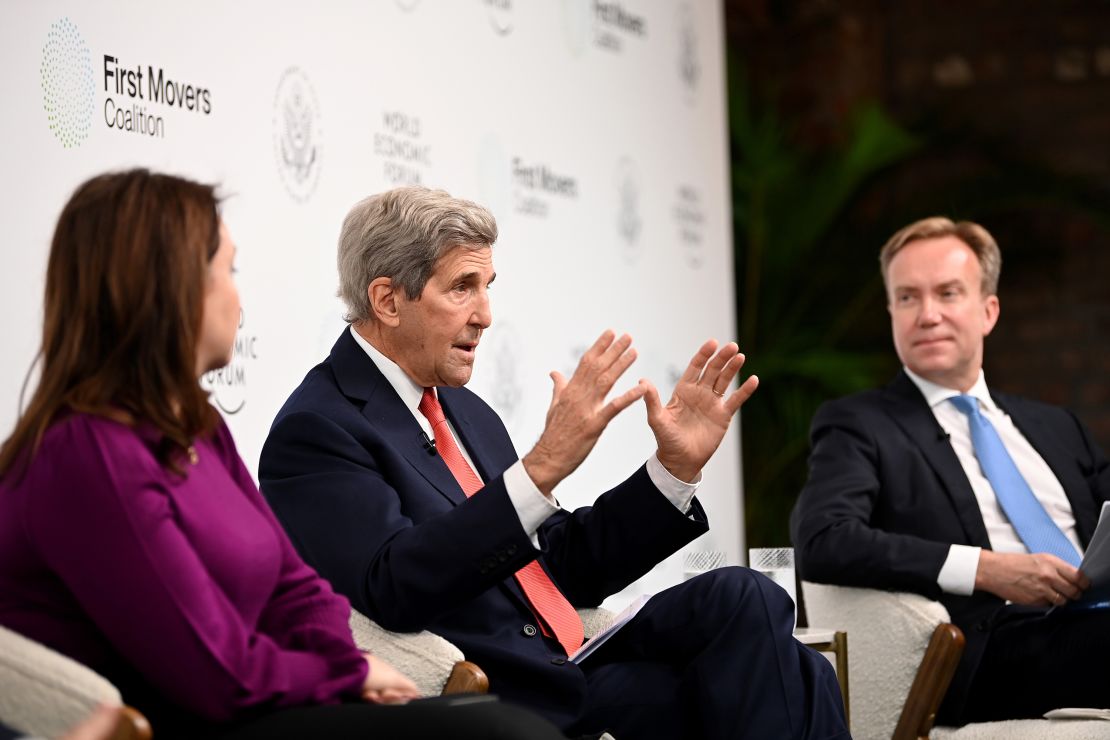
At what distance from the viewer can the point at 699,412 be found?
2.49m

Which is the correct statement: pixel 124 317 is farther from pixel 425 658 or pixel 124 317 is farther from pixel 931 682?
pixel 931 682

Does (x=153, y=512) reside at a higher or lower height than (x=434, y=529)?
higher

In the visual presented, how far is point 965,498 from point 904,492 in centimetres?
14

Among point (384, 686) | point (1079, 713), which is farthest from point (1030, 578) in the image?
point (384, 686)

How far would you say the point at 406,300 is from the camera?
2512 mm

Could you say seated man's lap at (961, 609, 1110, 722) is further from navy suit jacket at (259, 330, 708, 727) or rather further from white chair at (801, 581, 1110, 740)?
navy suit jacket at (259, 330, 708, 727)

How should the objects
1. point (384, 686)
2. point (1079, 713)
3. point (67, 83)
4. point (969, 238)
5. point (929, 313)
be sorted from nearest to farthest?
point (384, 686)
point (67, 83)
point (1079, 713)
point (929, 313)
point (969, 238)

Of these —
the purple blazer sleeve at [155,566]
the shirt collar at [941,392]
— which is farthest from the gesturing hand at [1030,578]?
the purple blazer sleeve at [155,566]

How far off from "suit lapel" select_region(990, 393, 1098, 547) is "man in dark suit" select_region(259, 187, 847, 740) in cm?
134

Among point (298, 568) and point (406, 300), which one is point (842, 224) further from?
point (298, 568)

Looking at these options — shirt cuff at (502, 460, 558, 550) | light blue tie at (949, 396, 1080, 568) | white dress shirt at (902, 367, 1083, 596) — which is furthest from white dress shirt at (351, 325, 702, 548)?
light blue tie at (949, 396, 1080, 568)

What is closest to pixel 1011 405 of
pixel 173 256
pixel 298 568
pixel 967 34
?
pixel 298 568

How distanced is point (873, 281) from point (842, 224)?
319 millimetres

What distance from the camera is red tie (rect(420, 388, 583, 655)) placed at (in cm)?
249
